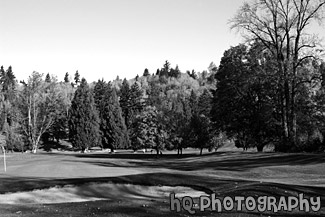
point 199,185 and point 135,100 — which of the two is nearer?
point 199,185

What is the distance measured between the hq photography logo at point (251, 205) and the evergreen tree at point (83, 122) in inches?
2938

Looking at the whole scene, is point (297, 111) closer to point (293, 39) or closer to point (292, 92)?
point (292, 92)

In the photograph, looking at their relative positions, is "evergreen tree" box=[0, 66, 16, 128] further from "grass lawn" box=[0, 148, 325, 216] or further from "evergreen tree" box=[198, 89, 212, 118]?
"grass lawn" box=[0, 148, 325, 216]

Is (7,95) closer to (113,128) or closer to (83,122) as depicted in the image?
(83,122)

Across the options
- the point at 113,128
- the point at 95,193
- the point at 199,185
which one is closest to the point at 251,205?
the point at 199,185

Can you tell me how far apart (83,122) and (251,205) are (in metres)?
77.3

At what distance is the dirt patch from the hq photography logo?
4490 mm

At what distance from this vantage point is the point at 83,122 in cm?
8675

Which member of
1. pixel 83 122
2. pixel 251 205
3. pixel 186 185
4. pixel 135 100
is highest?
pixel 135 100

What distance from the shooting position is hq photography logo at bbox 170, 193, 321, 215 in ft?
38.0

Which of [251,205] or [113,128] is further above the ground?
[113,128]

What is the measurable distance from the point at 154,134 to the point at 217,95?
1839 cm

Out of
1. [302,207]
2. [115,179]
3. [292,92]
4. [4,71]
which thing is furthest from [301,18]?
[4,71]

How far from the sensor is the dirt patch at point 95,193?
17469 mm
